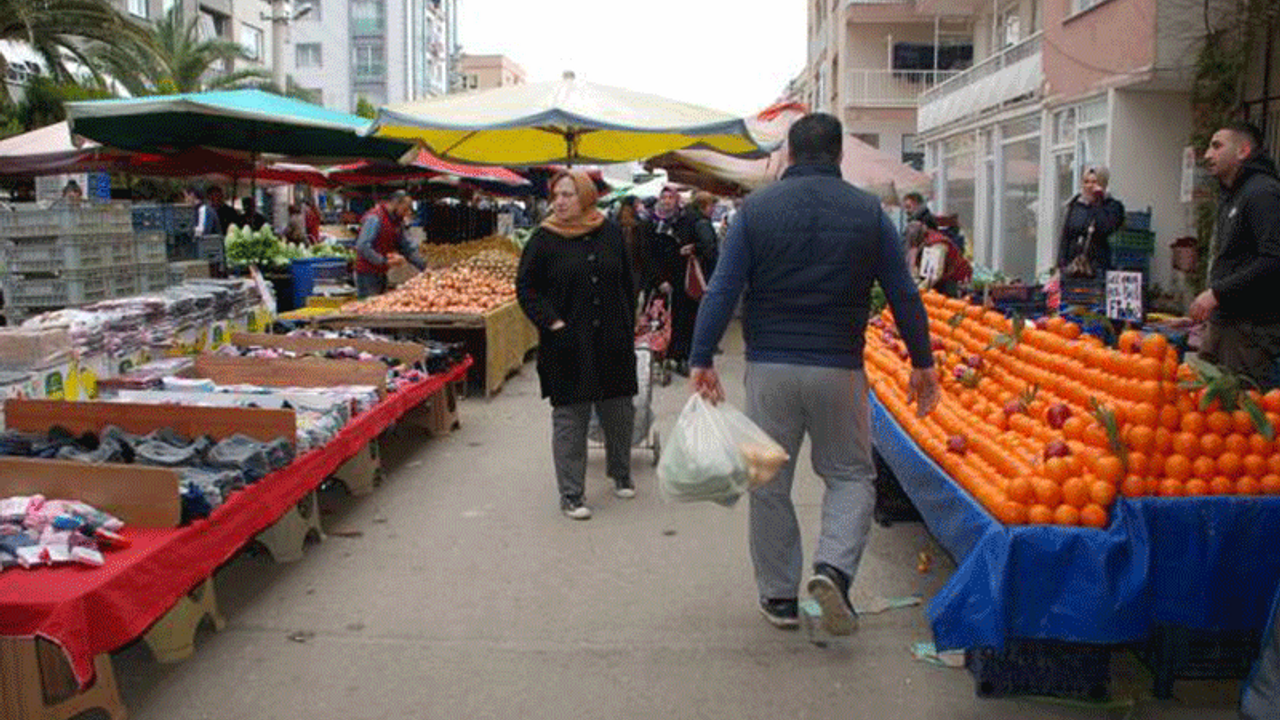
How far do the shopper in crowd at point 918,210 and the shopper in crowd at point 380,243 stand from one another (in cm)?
653

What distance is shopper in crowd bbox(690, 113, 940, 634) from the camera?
13.9 feet

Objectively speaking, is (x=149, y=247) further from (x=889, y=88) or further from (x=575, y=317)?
(x=889, y=88)

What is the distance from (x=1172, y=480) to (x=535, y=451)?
16.2ft

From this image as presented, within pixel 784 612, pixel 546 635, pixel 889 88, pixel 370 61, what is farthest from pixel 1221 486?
pixel 370 61

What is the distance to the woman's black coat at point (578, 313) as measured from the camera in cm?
630

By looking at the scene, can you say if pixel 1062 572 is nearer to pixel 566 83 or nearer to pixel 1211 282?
pixel 1211 282

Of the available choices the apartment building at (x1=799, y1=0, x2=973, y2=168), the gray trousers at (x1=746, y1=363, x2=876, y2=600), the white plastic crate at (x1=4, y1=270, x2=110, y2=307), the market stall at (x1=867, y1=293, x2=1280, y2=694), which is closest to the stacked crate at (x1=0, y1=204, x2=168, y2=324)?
the white plastic crate at (x1=4, y1=270, x2=110, y2=307)

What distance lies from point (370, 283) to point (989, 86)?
14684mm

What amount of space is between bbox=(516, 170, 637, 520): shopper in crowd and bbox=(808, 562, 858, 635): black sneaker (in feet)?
7.25

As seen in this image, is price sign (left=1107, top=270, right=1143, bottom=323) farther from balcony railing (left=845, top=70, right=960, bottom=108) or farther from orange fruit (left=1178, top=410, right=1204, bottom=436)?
balcony railing (left=845, top=70, right=960, bottom=108)

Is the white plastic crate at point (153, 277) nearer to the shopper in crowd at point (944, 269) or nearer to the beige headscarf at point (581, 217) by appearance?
the beige headscarf at point (581, 217)

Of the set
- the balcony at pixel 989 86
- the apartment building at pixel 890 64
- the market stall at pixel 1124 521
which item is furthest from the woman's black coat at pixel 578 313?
the apartment building at pixel 890 64

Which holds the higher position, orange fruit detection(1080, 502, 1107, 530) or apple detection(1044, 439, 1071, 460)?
apple detection(1044, 439, 1071, 460)

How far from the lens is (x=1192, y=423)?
394 cm
